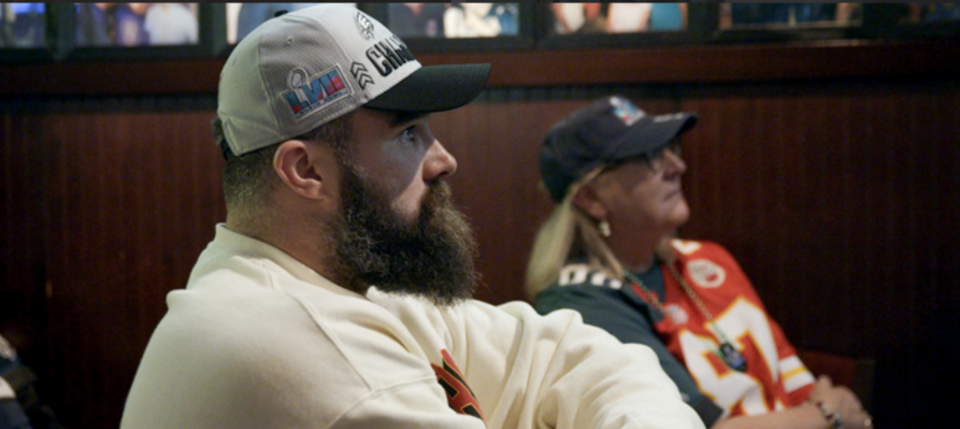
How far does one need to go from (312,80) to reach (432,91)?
166 millimetres

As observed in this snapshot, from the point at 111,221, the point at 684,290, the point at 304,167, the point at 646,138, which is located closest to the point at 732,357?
the point at 684,290

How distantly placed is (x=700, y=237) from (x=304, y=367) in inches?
76.7

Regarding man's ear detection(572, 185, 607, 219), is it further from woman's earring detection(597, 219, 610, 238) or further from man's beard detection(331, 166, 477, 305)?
man's beard detection(331, 166, 477, 305)

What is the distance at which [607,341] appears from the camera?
1.50 metres

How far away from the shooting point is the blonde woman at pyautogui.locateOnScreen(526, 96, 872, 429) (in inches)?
92.2

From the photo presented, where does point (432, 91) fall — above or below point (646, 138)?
above

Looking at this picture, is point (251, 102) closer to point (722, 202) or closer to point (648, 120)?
point (648, 120)

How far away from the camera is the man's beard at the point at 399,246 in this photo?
132 centimetres

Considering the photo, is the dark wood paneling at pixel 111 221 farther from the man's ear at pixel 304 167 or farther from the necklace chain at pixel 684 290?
the man's ear at pixel 304 167

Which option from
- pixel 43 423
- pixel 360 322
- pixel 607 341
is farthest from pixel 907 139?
pixel 43 423

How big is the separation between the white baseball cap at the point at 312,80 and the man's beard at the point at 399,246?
100mm

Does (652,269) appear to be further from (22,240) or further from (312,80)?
(22,240)

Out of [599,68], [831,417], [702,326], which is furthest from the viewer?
[599,68]

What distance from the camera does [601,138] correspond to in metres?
2.47
